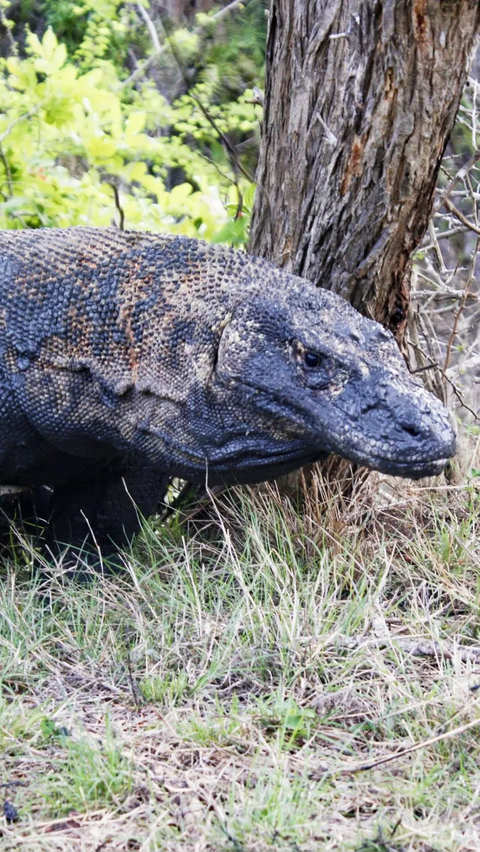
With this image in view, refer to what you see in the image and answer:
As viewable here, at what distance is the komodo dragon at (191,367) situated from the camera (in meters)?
2.62

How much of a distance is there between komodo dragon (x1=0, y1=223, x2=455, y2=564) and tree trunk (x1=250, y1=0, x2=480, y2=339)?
564mm

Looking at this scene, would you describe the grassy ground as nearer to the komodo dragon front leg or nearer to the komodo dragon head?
the komodo dragon front leg

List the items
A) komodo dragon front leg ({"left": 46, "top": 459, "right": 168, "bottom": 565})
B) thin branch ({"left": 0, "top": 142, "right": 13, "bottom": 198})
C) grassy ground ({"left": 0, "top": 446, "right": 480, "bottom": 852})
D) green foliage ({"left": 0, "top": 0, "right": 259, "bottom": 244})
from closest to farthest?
grassy ground ({"left": 0, "top": 446, "right": 480, "bottom": 852}) → komodo dragon front leg ({"left": 46, "top": 459, "right": 168, "bottom": 565}) → green foliage ({"left": 0, "top": 0, "right": 259, "bottom": 244}) → thin branch ({"left": 0, "top": 142, "right": 13, "bottom": 198})

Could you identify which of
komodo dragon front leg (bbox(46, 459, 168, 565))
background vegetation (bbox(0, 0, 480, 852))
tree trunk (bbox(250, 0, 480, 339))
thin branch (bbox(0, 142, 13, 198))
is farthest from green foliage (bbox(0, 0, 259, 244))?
komodo dragon front leg (bbox(46, 459, 168, 565))

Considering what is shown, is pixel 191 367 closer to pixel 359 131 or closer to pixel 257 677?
pixel 257 677

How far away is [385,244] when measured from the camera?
3.37 m

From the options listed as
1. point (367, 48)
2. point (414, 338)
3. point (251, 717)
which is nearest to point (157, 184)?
point (414, 338)

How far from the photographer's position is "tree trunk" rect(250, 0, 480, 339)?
312 centimetres

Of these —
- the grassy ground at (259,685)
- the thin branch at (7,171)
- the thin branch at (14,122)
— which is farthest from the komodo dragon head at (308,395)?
the thin branch at (14,122)

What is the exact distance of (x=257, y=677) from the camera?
2.82 metres

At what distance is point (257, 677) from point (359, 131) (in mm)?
1743

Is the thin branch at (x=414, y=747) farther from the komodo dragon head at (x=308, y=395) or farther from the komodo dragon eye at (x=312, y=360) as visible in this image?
the komodo dragon eye at (x=312, y=360)

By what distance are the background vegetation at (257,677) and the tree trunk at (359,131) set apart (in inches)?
17.1

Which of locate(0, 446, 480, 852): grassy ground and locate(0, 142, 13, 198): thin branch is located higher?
locate(0, 142, 13, 198): thin branch
